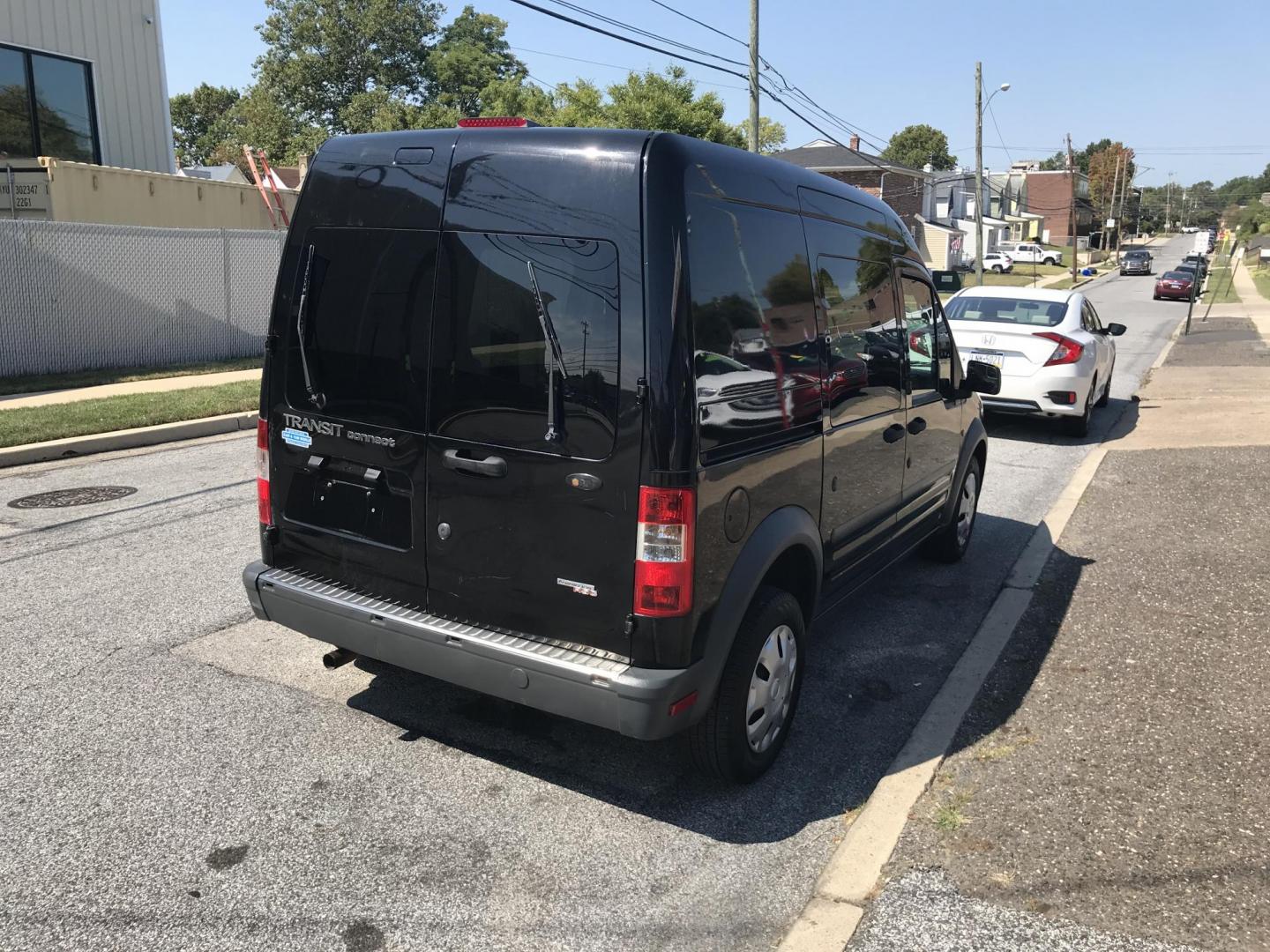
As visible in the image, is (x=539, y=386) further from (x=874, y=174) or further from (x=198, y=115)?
(x=198, y=115)

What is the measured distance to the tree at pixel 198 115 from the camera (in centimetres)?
8288

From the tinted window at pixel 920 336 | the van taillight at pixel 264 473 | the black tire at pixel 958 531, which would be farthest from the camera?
the black tire at pixel 958 531

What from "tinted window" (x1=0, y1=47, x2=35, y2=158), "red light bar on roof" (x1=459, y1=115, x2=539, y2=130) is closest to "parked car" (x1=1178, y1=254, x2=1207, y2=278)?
"tinted window" (x1=0, y1=47, x2=35, y2=158)

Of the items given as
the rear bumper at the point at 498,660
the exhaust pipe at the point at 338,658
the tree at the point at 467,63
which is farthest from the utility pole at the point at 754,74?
the tree at the point at 467,63

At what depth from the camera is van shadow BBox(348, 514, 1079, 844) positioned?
3.66m

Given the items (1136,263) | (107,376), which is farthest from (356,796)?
(1136,263)

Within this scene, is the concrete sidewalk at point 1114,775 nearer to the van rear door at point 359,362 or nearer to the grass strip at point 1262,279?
the van rear door at point 359,362

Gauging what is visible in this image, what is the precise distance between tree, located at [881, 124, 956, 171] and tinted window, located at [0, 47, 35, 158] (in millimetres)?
102824

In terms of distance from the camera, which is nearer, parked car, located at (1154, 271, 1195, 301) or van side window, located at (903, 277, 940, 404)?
van side window, located at (903, 277, 940, 404)

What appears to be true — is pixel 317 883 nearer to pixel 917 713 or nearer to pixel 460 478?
pixel 460 478

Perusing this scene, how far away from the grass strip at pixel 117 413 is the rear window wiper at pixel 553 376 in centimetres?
732

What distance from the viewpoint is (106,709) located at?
13.8 ft

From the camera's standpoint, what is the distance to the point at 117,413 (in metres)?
10.6

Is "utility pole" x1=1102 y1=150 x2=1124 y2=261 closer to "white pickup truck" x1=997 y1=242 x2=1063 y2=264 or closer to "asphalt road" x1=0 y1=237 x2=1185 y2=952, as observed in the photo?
"white pickup truck" x1=997 y1=242 x2=1063 y2=264
